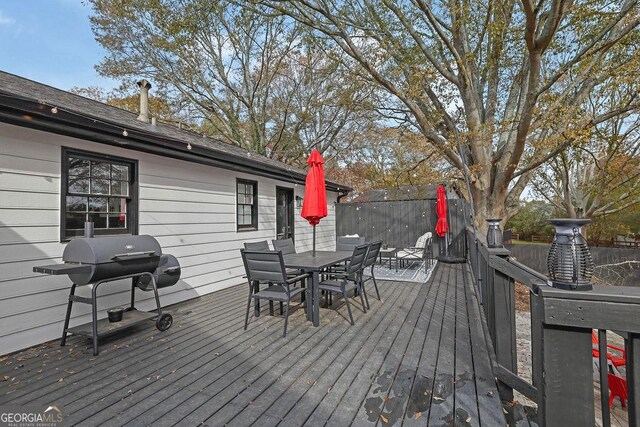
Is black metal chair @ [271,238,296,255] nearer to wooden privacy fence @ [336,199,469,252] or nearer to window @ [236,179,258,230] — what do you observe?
window @ [236,179,258,230]

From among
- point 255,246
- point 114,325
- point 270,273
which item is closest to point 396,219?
point 255,246

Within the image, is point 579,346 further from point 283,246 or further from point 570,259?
point 283,246

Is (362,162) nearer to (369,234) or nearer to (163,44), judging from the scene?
(369,234)

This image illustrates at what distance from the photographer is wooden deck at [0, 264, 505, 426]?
211 cm

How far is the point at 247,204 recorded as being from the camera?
22.1ft

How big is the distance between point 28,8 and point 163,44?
12.9ft

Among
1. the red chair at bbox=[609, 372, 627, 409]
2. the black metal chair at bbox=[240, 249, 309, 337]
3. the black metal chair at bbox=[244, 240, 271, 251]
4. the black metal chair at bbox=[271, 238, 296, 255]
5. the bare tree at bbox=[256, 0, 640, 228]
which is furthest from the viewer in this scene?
the bare tree at bbox=[256, 0, 640, 228]

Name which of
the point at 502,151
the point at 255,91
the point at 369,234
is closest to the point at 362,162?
the point at 255,91

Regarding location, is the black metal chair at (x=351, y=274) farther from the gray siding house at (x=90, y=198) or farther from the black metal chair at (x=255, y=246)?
the gray siding house at (x=90, y=198)

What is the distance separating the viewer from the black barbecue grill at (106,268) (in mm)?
2996

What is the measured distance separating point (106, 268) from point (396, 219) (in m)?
8.68

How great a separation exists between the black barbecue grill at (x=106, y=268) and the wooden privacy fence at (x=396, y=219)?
25.9 ft

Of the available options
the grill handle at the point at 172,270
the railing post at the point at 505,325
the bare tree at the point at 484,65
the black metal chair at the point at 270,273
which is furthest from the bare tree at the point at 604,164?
A: the grill handle at the point at 172,270

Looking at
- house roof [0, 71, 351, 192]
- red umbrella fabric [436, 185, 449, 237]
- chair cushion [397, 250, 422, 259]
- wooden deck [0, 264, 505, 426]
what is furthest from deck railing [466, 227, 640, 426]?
red umbrella fabric [436, 185, 449, 237]
